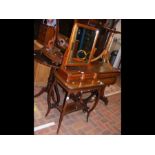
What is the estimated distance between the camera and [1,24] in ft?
3.57

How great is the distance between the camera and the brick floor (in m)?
2.80

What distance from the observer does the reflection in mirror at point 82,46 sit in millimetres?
2555

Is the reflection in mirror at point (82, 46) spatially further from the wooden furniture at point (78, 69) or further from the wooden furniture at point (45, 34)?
the wooden furniture at point (45, 34)

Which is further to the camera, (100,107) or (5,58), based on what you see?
(100,107)

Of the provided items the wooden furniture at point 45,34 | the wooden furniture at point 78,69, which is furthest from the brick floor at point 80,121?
the wooden furniture at point 45,34

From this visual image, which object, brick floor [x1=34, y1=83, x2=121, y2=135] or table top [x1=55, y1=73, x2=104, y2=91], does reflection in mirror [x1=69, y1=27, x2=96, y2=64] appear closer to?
table top [x1=55, y1=73, x2=104, y2=91]

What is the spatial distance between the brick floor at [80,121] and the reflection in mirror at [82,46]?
1.03 meters

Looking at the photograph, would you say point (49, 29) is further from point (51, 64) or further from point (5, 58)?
point (5, 58)

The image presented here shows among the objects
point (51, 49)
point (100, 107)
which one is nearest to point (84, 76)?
point (51, 49)

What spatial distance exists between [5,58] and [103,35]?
271 centimetres

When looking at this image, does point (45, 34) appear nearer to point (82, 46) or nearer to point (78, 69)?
point (82, 46)

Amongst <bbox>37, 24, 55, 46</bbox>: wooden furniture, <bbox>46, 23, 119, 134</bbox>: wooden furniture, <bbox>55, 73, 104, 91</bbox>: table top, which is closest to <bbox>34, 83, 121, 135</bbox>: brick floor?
<bbox>46, 23, 119, 134</bbox>: wooden furniture

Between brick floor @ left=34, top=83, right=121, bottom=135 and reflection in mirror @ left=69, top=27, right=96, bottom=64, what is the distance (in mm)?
1027

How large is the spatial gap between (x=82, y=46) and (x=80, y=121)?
130cm
